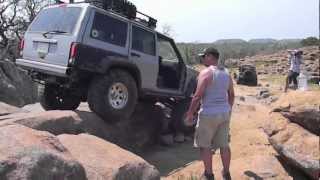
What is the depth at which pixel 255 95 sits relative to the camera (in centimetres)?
2116

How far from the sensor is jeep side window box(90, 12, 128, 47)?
9.66 meters

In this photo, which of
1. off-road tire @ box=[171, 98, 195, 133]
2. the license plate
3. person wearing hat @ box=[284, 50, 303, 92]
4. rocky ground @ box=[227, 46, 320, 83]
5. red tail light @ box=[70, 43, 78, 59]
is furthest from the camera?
rocky ground @ box=[227, 46, 320, 83]

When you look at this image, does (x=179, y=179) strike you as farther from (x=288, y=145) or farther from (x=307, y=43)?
(x=307, y=43)

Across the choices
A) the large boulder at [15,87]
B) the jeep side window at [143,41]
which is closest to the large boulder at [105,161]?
the jeep side window at [143,41]

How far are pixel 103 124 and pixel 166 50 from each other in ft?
7.74

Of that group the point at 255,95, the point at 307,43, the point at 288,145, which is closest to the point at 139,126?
the point at 288,145

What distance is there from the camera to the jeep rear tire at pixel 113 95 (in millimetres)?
9531

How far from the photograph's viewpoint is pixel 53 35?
9.73 metres

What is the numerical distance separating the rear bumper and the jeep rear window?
23.9 inches

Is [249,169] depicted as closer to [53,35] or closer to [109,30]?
[109,30]

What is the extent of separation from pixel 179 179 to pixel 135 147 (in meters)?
2.59

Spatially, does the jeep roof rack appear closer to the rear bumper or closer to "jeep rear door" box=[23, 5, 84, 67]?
"jeep rear door" box=[23, 5, 84, 67]

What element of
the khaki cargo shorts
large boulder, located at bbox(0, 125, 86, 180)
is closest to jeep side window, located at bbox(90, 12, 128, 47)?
the khaki cargo shorts

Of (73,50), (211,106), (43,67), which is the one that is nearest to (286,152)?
(211,106)
